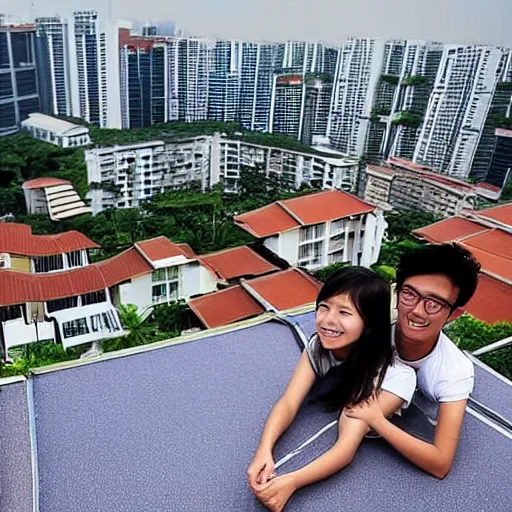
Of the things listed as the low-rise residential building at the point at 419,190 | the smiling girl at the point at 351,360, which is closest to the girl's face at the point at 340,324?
the smiling girl at the point at 351,360

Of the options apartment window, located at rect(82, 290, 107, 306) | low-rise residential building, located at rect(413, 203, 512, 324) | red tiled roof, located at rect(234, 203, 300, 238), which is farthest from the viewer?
red tiled roof, located at rect(234, 203, 300, 238)

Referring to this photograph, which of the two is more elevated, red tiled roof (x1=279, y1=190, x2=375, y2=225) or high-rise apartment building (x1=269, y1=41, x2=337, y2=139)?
high-rise apartment building (x1=269, y1=41, x2=337, y2=139)

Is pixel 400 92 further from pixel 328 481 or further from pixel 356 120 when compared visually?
pixel 328 481

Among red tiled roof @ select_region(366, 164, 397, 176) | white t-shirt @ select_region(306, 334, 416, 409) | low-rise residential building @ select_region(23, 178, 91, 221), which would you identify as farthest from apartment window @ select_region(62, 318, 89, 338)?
white t-shirt @ select_region(306, 334, 416, 409)

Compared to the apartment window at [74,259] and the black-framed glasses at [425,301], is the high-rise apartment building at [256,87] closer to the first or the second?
the apartment window at [74,259]

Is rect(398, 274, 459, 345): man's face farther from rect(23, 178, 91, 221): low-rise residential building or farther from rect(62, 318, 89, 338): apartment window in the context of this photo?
rect(23, 178, 91, 221): low-rise residential building

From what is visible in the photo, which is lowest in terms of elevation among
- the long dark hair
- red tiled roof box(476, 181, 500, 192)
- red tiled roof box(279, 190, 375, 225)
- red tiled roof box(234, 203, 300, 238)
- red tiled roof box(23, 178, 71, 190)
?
red tiled roof box(234, 203, 300, 238)

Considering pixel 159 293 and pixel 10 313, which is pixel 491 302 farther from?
pixel 10 313
